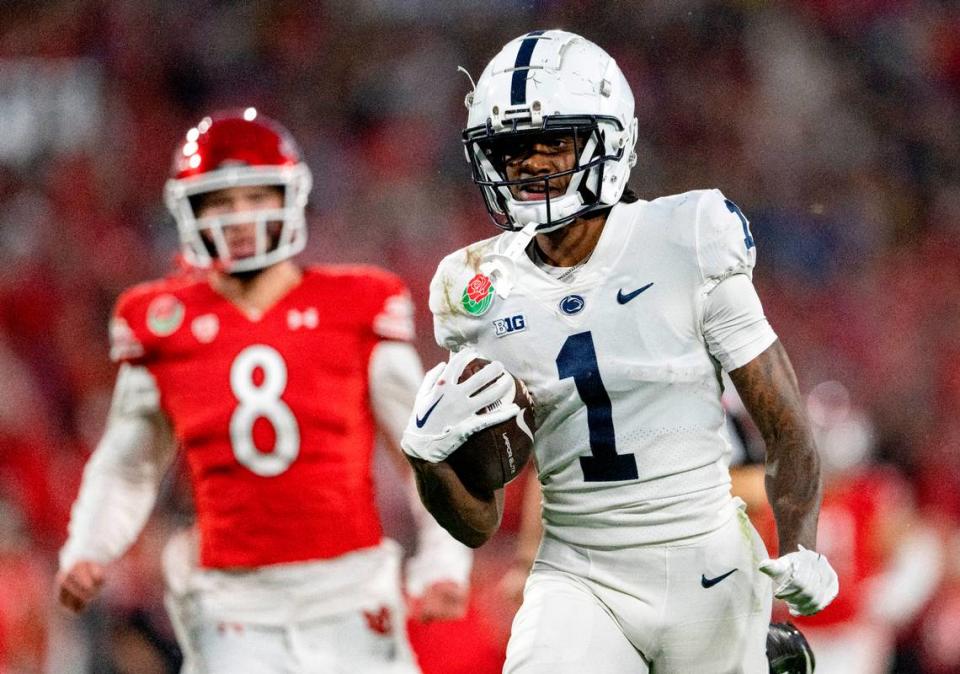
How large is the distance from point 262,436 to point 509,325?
3.25ft

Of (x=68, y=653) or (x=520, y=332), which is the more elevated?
(x=520, y=332)

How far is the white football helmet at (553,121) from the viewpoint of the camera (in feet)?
9.02

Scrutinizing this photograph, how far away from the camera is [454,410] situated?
262 cm

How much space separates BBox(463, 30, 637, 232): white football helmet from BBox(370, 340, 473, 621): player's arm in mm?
882

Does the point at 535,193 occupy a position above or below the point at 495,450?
above

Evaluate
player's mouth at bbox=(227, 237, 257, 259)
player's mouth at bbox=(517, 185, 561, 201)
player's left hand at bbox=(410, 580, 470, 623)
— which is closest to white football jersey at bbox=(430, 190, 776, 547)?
player's mouth at bbox=(517, 185, 561, 201)

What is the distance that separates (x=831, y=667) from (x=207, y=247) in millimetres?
3080

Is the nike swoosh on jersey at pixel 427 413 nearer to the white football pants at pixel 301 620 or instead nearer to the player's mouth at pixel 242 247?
the white football pants at pixel 301 620

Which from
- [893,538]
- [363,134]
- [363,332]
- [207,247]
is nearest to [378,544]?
[363,332]

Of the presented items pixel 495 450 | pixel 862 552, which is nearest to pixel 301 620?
pixel 495 450

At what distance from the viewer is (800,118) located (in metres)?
9.49

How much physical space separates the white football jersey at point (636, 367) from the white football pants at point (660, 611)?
0.04 meters

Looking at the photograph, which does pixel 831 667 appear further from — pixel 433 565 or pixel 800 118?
pixel 800 118

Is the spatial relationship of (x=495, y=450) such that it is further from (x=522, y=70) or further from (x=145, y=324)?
(x=145, y=324)
